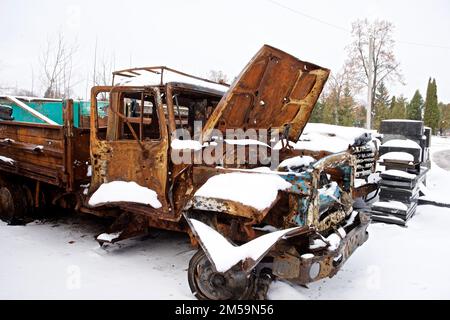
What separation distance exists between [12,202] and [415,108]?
168ft

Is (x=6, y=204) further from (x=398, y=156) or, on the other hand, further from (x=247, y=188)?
(x=398, y=156)

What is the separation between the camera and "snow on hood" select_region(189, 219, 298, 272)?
10.5ft

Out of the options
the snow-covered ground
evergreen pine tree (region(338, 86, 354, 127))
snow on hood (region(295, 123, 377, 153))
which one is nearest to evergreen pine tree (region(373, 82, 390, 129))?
evergreen pine tree (region(338, 86, 354, 127))

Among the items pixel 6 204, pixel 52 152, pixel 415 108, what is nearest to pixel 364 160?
pixel 52 152

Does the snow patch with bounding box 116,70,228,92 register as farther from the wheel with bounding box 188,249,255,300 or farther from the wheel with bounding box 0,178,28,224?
the wheel with bounding box 0,178,28,224

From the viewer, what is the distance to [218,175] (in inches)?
152

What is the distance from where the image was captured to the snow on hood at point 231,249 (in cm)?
319

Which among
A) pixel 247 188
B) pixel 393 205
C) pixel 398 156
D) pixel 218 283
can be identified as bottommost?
pixel 218 283

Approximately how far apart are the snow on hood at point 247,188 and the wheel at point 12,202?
409 cm

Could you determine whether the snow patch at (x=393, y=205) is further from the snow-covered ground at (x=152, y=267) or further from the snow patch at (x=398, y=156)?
the snow patch at (x=398, y=156)

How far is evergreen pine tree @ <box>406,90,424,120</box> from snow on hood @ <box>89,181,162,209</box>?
162 feet

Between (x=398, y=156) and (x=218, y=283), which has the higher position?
Answer: (x=398, y=156)

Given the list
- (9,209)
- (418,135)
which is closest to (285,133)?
(418,135)
